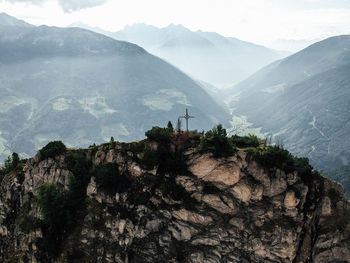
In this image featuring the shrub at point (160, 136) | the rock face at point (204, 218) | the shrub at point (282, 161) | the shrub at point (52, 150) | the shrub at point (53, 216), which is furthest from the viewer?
the shrub at point (52, 150)

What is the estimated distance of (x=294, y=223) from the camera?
40938 mm

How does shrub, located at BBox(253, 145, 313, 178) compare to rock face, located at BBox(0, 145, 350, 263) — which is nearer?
rock face, located at BBox(0, 145, 350, 263)

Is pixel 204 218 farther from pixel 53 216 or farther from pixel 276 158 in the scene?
pixel 53 216

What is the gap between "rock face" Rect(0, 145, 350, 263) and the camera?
4041 centimetres

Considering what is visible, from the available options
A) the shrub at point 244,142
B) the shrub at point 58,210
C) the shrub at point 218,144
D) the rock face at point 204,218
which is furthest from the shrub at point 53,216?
the shrub at point 244,142

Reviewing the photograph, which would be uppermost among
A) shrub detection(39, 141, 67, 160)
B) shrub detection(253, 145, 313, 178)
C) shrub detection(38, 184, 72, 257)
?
shrub detection(253, 145, 313, 178)

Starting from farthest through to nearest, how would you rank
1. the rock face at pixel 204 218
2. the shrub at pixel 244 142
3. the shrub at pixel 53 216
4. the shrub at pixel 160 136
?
1. the shrub at pixel 244 142
2. the shrub at pixel 160 136
3. the shrub at pixel 53 216
4. the rock face at pixel 204 218

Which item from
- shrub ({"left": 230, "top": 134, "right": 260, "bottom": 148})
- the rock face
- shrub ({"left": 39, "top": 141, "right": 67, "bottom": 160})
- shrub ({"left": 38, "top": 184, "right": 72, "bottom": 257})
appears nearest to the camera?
the rock face

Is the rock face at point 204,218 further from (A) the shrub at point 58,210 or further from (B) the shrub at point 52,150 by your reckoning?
(B) the shrub at point 52,150

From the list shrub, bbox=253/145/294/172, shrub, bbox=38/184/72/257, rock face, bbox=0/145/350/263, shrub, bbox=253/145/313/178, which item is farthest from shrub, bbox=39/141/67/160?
shrub, bbox=253/145/313/178

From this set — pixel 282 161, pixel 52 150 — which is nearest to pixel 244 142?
pixel 282 161

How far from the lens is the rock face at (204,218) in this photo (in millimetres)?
40406

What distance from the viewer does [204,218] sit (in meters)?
41.9

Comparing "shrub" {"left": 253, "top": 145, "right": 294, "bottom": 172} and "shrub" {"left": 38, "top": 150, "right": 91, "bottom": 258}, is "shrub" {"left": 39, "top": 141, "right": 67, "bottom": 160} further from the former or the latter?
"shrub" {"left": 253, "top": 145, "right": 294, "bottom": 172}
